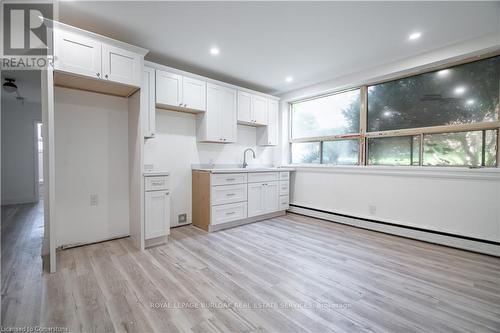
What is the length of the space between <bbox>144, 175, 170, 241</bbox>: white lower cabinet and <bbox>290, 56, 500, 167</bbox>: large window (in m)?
2.89

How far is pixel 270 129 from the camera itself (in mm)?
4520

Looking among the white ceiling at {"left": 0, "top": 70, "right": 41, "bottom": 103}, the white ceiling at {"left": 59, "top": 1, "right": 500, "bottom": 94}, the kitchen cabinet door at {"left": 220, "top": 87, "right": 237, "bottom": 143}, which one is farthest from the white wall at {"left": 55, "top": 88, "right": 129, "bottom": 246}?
the white ceiling at {"left": 0, "top": 70, "right": 41, "bottom": 103}

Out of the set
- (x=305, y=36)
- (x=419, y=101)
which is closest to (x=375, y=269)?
(x=419, y=101)

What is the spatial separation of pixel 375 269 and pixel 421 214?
1.39m

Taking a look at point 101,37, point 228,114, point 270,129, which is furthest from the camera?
point 270,129

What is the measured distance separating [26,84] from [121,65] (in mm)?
3149

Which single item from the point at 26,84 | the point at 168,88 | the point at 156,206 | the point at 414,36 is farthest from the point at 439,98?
the point at 26,84

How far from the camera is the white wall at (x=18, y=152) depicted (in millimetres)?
5117

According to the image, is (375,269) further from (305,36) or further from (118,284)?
(305,36)

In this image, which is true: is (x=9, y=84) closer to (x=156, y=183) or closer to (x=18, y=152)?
(x=18, y=152)

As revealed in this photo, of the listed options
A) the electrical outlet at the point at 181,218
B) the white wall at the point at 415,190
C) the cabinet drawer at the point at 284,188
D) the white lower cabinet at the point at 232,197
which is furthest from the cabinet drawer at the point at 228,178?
the white wall at the point at 415,190

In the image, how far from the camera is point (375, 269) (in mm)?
2168

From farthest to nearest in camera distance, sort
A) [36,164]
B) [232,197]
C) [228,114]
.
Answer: [36,164] → [228,114] → [232,197]

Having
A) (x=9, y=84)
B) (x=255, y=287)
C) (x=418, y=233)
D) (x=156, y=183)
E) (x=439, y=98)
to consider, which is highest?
(x=9, y=84)
